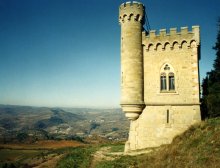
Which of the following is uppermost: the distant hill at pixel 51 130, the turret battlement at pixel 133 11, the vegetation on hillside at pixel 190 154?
the turret battlement at pixel 133 11

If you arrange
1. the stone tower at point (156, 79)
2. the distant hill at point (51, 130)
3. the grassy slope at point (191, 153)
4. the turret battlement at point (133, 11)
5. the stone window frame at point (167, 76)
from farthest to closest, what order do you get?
the distant hill at point (51, 130) → the turret battlement at point (133, 11) → the stone window frame at point (167, 76) → the stone tower at point (156, 79) → the grassy slope at point (191, 153)

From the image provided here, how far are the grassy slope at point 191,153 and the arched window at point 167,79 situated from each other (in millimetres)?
3877

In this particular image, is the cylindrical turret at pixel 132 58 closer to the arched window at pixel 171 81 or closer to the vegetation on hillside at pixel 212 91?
the arched window at pixel 171 81

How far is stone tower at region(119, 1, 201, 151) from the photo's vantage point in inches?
700

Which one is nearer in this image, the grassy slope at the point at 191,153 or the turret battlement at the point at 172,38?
the grassy slope at the point at 191,153

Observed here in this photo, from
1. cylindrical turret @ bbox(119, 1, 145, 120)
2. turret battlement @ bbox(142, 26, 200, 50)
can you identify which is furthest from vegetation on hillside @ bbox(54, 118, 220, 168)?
turret battlement @ bbox(142, 26, 200, 50)

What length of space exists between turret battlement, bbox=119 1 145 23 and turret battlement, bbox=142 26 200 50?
1421mm

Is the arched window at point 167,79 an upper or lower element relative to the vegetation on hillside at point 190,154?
upper

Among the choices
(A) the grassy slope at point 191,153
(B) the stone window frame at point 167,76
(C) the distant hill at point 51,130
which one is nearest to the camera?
(A) the grassy slope at point 191,153

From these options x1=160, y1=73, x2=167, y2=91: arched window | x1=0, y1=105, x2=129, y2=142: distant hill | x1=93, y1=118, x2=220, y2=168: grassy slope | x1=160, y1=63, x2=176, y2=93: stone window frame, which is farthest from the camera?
x1=0, y1=105, x2=129, y2=142: distant hill

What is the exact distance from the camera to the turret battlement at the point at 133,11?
19.0 m

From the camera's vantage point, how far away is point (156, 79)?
18750 mm

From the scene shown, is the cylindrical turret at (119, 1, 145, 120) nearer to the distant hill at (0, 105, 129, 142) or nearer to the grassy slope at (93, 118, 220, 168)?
the grassy slope at (93, 118, 220, 168)

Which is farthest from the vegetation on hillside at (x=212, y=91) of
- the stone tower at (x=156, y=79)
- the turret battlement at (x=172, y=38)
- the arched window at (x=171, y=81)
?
the turret battlement at (x=172, y=38)
